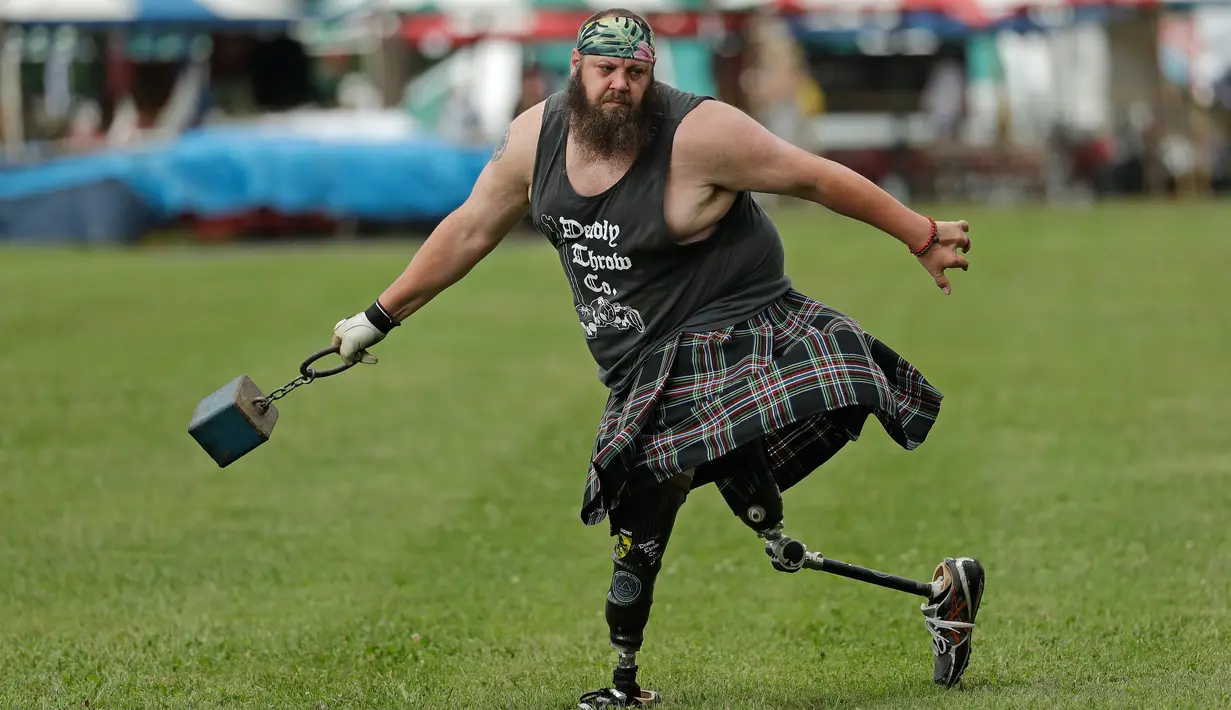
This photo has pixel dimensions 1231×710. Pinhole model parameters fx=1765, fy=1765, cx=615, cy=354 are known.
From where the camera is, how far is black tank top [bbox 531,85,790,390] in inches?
185

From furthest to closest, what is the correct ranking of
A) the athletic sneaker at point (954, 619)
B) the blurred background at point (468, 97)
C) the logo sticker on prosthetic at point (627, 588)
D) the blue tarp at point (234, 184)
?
1. the blurred background at point (468, 97)
2. the blue tarp at point (234, 184)
3. the athletic sneaker at point (954, 619)
4. the logo sticker on prosthetic at point (627, 588)

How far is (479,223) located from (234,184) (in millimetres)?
18805

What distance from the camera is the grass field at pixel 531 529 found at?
17.9 feet

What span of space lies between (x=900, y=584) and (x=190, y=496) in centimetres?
436

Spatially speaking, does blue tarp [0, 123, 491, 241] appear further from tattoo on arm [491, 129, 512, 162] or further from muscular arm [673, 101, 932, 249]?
muscular arm [673, 101, 932, 249]

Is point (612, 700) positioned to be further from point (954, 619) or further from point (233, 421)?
point (233, 421)

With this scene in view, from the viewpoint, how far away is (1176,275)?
17156mm

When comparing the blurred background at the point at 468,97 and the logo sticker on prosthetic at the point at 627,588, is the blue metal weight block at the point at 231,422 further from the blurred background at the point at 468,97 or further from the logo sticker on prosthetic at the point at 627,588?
the blurred background at the point at 468,97

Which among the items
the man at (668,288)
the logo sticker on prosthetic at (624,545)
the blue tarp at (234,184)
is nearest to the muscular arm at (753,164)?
the man at (668,288)

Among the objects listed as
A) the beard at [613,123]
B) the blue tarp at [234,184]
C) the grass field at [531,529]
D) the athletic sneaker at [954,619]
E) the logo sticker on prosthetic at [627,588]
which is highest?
the beard at [613,123]

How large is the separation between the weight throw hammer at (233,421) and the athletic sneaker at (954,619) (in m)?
1.90

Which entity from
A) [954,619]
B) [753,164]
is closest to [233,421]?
[753,164]

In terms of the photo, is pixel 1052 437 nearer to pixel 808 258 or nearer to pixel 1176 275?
pixel 1176 275

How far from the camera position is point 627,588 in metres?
4.97
